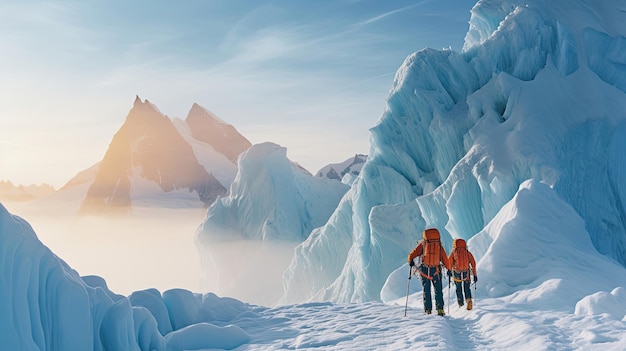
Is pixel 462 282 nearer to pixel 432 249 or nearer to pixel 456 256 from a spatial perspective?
pixel 456 256

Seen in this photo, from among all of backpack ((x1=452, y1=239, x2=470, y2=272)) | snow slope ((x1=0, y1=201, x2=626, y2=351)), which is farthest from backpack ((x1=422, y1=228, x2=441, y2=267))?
snow slope ((x1=0, y1=201, x2=626, y2=351))

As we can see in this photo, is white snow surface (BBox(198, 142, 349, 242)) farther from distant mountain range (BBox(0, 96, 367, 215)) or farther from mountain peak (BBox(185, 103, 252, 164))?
mountain peak (BBox(185, 103, 252, 164))

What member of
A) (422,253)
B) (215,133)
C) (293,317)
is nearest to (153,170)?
(215,133)

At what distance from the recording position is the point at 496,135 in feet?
75.5

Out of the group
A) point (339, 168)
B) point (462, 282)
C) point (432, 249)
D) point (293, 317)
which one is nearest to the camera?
point (432, 249)

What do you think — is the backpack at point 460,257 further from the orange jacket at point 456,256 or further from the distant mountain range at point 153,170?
the distant mountain range at point 153,170

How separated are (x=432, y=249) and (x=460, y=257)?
27.3 inches

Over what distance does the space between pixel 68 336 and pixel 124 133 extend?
459 ft

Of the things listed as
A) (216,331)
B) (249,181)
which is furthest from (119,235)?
(216,331)

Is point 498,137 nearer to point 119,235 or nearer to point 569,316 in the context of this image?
point 569,316

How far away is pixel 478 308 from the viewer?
11742 millimetres

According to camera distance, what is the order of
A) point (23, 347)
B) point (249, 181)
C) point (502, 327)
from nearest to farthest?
point (23, 347) → point (502, 327) → point (249, 181)

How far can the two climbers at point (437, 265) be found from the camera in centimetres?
1195

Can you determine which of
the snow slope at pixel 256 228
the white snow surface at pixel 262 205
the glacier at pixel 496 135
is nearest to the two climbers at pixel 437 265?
the glacier at pixel 496 135
